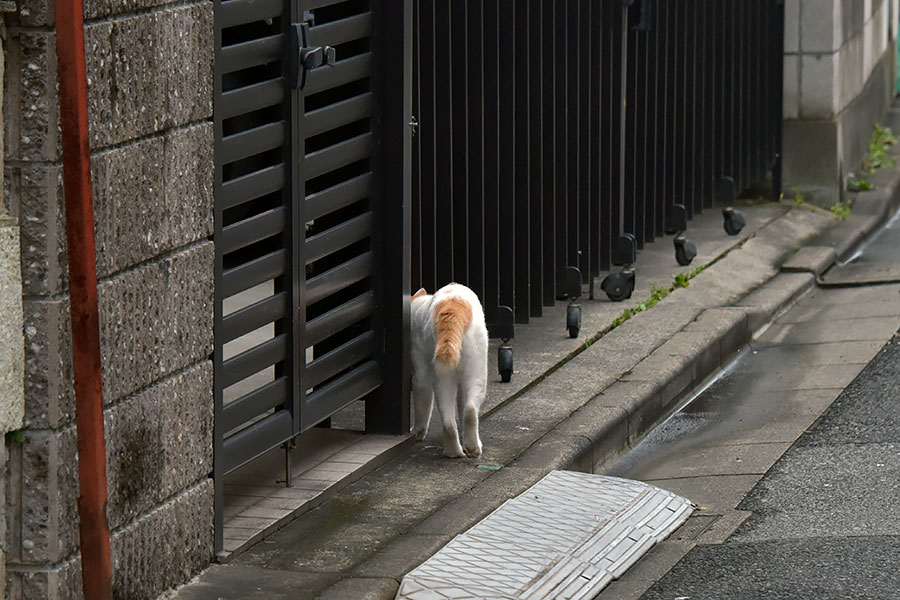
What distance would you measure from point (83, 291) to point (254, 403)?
1581 mm

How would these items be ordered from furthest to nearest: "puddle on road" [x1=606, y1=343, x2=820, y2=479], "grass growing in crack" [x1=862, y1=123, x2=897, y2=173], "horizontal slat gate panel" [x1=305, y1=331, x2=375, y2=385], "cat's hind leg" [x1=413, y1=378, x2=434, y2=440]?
"grass growing in crack" [x1=862, y1=123, x2=897, y2=173] → "puddle on road" [x1=606, y1=343, x2=820, y2=479] → "cat's hind leg" [x1=413, y1=378, x2=434, y2=440] → "horizontal slat gate panel" [x1=305, y1=331, x2=375, y2=385]

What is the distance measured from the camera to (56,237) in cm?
438

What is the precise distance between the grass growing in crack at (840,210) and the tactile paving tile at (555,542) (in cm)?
711

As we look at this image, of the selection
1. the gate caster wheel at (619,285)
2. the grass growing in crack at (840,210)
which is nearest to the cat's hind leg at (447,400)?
the gate caster wheel at (619,285)

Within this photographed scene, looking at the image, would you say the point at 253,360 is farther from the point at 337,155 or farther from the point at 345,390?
the point at 337,155

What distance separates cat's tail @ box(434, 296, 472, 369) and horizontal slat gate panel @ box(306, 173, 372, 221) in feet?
1.87

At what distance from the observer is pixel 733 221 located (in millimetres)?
11758

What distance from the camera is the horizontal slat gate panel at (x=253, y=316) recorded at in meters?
5.58

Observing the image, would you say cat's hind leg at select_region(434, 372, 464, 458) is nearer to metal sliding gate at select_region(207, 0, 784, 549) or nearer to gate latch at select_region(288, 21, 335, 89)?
metal sliding gate at select_region(207, 0, 784, 549)

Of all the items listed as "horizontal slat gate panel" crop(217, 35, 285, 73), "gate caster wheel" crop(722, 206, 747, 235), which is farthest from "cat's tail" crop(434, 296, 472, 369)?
"gate caster wheel" crop(722, 206, 747, 235)

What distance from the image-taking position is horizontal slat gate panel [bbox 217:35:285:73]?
542 centimetres

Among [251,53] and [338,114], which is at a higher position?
[251,53]

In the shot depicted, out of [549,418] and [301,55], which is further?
[549,418]

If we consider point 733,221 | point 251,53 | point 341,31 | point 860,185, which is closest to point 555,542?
point 251,53
